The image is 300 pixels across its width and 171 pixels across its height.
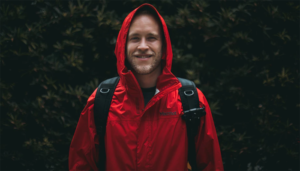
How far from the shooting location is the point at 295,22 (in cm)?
263

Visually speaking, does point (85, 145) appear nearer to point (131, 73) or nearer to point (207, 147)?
point (131, 73)

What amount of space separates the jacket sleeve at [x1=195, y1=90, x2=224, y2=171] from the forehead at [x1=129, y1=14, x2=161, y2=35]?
0.82 meters

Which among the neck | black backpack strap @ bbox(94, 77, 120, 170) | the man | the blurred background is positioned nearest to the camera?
the man

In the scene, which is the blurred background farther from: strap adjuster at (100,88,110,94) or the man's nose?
the man's nose

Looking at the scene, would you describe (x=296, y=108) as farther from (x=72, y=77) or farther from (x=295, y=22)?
(x=72, y=77)

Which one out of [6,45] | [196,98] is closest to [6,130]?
[6,45]

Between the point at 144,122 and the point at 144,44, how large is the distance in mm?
711

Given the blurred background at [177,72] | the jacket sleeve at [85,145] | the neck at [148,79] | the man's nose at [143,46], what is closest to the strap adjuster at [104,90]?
the jacket sleeve at [85,145]

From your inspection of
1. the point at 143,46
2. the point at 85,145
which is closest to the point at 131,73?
the point at 143,46

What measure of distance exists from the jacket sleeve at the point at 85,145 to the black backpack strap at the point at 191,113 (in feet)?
2.84

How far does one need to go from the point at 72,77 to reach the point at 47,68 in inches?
13.9

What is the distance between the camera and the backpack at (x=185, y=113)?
1.63m

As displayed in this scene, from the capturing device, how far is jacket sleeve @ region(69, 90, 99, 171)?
5.61ft

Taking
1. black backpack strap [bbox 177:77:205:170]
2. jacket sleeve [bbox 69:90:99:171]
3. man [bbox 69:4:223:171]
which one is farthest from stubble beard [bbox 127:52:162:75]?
jacket sleeve [bbox 69:90:99:171]
